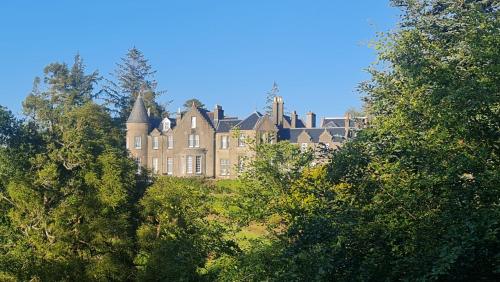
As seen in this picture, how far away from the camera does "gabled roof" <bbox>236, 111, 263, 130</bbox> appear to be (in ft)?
186

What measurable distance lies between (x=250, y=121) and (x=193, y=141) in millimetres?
7583

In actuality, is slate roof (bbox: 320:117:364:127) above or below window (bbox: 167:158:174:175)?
above

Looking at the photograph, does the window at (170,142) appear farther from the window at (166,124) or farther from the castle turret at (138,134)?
the castle turret at (138,134)

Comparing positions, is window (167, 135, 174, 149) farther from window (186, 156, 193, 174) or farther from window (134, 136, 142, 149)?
window (134, 136, 142, 149)

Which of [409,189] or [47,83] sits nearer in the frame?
[409,189]

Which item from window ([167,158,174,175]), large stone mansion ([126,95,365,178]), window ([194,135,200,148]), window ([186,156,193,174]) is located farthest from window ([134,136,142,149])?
window ([194,135,200,148])

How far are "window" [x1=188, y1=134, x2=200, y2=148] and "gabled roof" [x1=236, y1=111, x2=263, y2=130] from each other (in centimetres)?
601

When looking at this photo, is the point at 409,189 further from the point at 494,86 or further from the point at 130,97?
the point at 130,97

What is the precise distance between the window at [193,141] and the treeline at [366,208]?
41.2m

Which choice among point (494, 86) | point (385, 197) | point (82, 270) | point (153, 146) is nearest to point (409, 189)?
point (385, 197)

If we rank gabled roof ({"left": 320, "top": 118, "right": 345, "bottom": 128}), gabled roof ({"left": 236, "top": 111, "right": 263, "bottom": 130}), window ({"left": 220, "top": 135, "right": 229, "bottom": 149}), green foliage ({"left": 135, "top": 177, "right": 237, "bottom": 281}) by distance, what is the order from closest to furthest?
green foliage ({"left": 135, "top": 177, "right": 237, "bottom": 281}) → gabled roof ({"left": 236, "top": 111, "right": 263, "bottom": 130}) → window ({"left": 220, "top": 135, "right": 229, "bottom": 149}) → gabled roof ({"left": 320, "top": 118, "right": 345, "bottom": 128})

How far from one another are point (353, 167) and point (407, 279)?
306 centimetres

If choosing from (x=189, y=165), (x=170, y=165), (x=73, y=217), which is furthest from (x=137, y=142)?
(x=73, y=217)

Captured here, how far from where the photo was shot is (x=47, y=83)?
283ft
